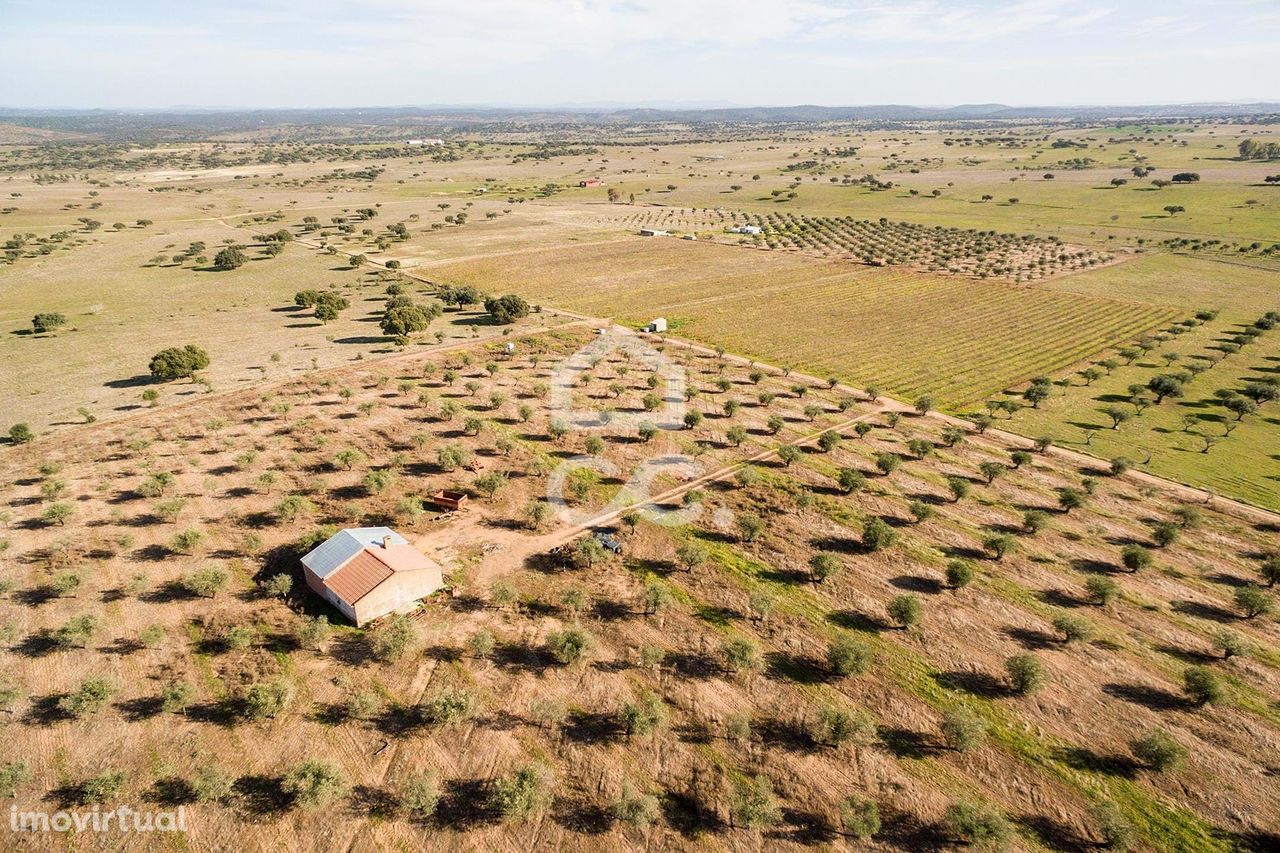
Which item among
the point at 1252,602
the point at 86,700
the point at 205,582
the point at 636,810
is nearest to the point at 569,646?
the point at 636,810

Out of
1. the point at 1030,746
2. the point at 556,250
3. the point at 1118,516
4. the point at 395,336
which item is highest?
the point at 556,250

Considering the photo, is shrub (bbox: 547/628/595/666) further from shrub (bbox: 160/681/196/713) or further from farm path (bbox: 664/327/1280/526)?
farm path (bbox: 664/327/1280/526)

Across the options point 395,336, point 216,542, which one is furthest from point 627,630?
point 395,336

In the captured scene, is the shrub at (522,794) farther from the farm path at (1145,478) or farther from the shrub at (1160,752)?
the farm path at (1145,478)

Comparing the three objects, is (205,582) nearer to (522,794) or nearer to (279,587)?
(279,587)

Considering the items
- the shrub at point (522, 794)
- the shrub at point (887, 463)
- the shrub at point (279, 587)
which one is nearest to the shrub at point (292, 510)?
the shrub at point (279, 587)

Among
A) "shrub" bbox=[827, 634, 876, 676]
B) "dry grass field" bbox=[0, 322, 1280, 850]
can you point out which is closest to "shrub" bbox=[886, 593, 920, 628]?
"dry grass field" bbox=[0, 322, 1280, 850]

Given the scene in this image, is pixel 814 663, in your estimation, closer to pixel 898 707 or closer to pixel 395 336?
pixel 898 707
